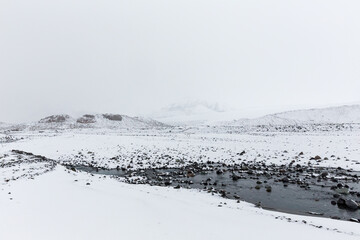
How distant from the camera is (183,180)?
18.8 m

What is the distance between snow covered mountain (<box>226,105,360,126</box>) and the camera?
62122mm

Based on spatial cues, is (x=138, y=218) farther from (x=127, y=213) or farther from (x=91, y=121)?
(x=91, y=121)

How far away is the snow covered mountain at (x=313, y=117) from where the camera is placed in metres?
62.1

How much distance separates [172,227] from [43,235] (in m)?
4.41

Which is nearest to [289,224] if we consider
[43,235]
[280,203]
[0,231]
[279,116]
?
[280,203]

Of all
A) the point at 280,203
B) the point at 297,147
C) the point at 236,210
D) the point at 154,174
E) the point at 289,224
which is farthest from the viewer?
the point at 297,147

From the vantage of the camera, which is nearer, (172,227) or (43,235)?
(43,235)

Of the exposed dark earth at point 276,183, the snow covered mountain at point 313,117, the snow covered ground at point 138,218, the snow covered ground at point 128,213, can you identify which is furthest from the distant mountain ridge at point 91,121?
the snow covered ground at point 138,218

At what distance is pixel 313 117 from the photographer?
66.9 meters

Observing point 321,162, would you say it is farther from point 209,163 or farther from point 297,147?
point 209,163

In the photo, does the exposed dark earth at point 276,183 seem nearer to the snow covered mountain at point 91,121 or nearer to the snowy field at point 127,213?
the snowy field at point 127,213

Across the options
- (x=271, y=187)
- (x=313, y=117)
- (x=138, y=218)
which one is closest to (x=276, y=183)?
(x=271, y=187)

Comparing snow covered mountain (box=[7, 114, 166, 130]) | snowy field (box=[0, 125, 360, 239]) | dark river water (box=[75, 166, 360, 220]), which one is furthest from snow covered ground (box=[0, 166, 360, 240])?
snow covered mountain (box=[7, 114, 166, 130])

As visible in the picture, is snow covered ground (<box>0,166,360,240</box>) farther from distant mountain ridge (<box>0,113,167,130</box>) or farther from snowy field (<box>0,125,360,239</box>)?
distant mountain ridge (<box>0,113,167,130</box>)
